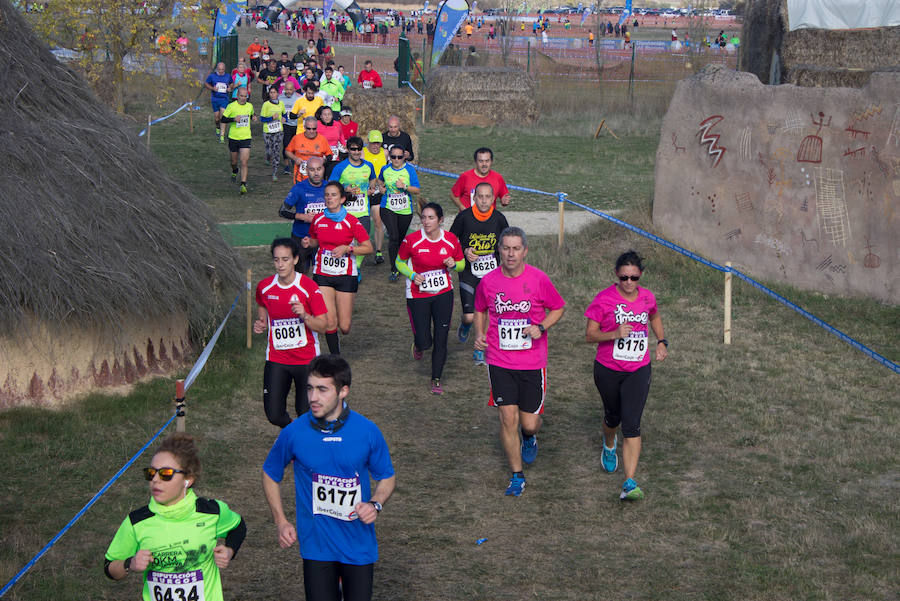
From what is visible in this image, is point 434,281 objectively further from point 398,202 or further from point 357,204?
point 398,202

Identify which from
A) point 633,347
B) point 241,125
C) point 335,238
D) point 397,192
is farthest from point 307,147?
point 633,347

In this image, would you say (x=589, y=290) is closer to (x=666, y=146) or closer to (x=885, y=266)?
(x=666, y=146)

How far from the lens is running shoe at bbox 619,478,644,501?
743 centimetres

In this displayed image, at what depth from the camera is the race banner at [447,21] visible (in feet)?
112

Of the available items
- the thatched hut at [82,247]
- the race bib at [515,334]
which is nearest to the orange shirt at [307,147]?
the thatched hut at [82,247]

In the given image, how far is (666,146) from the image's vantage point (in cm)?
1386

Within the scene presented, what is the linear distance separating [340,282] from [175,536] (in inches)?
231

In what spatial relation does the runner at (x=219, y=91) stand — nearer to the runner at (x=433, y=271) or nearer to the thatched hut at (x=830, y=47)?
the thatched hut at (x=830, y=47)

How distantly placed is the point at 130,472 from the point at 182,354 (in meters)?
2.34

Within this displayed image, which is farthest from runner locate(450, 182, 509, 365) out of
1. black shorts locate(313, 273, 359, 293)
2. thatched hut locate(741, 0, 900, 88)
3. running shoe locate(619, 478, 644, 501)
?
thatched hut locate(741, 0, 900, 88)

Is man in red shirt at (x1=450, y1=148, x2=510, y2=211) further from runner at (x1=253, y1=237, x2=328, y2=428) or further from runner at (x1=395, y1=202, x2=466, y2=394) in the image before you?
runner at (x1=253, y1=237, x2=328, y2=428)

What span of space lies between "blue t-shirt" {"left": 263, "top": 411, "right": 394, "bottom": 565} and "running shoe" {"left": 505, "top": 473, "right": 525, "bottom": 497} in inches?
108

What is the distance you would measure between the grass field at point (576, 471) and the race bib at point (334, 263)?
1.10 metres

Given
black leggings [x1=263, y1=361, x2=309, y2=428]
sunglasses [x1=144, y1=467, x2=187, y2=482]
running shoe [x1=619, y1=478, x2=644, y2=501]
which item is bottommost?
running shoe [x1=619, y1=478, x2=644, y2=501]
